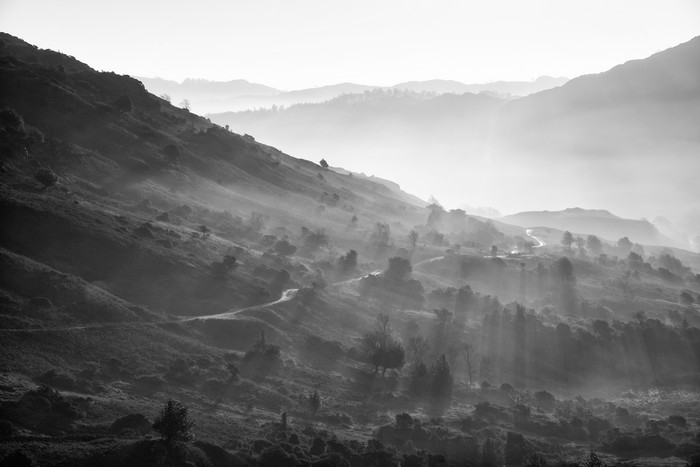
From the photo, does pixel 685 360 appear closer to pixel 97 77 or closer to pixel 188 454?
pixel 188 454

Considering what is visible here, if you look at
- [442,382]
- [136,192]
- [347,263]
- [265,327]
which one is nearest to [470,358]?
[442,382]

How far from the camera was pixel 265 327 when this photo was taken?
8319 cm

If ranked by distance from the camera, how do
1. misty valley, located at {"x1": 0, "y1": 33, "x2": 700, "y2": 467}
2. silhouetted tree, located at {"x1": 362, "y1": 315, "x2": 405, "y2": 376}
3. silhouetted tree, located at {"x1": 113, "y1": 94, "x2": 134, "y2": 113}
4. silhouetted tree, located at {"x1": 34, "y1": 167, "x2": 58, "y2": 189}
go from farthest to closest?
silhouetted tree, located at {"x1": 113, "y1": 94, "x2": 134, "y2": 113}
silhouetted tree, located at {"x1": 34, "y1": 167, "x2": 58, "y2": 189}
silhouetted tree, located at {"x1": 362, "y1": 315, "x2": 405, "y2": 376}
misty valley, located at {"x1": 0, "y1": 33, "x2": 700, "y2": 467}

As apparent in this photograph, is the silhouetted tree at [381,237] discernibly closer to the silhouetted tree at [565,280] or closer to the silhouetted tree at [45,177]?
the silhouetted tree at [565,280]

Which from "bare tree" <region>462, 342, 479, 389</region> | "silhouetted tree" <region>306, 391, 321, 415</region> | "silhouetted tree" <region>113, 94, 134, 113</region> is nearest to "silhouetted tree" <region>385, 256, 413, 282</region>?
"bare tree" <region>462, 342, 479, 389</region>

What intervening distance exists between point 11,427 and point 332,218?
12880 cm

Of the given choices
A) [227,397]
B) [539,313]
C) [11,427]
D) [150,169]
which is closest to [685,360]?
[539,313]

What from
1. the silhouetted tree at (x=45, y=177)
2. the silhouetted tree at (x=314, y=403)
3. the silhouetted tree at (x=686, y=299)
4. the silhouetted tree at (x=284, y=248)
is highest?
the silhouetted tree at (x=45, y=177)

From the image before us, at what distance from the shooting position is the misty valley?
50.3 m

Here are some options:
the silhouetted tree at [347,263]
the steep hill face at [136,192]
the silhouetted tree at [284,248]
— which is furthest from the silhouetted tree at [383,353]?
the silhouetted tree at [284,248]

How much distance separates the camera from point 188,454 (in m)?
41.7

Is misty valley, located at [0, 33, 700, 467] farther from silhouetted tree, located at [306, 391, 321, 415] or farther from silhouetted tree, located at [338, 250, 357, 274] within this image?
silhouetted tree, located at [338, 250, 357, 274]

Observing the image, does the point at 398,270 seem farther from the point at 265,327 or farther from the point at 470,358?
the point at 265,327

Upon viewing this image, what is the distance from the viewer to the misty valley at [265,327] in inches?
1981
